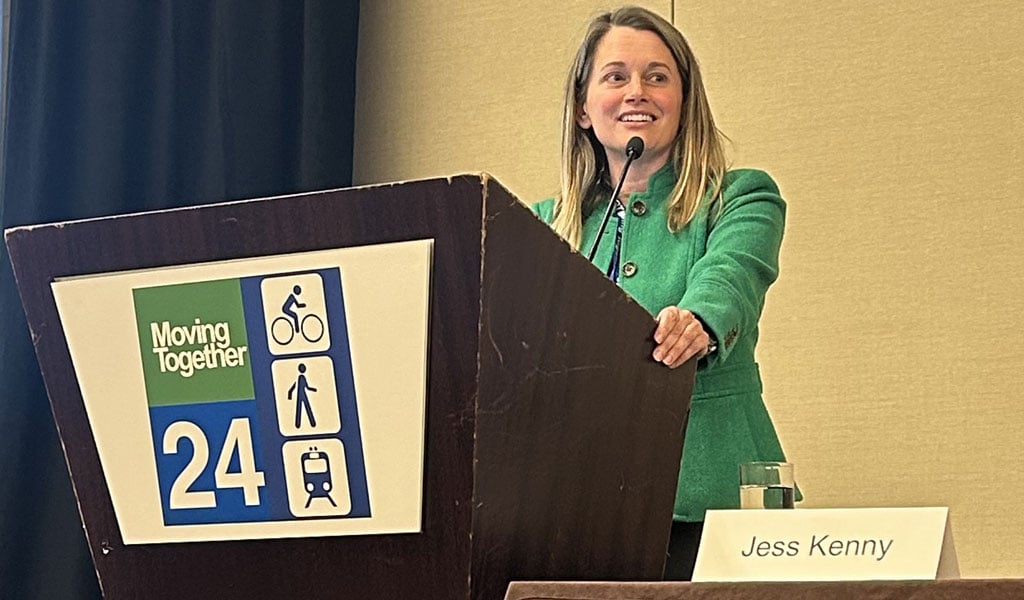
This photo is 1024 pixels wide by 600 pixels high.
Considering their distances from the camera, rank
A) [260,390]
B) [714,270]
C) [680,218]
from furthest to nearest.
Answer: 1. [680,218]
2. [714,270]
3. [260,390]

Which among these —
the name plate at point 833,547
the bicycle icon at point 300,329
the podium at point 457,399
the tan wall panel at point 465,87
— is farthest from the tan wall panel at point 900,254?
the bicycle icon at point 300,329

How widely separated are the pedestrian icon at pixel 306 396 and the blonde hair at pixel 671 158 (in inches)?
27.6

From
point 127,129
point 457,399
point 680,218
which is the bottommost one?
point 457,399

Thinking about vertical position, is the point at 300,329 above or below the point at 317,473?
above

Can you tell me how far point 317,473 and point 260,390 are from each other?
0.07m

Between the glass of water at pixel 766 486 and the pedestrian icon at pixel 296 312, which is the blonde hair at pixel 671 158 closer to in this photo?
the glass of water at pixel 766 486

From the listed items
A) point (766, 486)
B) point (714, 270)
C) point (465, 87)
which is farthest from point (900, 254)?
point (766, 486)

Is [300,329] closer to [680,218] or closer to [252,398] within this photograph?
[252,398]

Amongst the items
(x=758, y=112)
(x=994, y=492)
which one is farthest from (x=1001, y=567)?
(x=758, y=112)

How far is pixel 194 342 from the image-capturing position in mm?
1058

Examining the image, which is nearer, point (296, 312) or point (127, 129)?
point (296, 312)

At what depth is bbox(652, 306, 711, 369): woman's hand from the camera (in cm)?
121

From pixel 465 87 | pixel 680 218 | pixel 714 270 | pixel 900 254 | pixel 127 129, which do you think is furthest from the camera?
pixel 465 87

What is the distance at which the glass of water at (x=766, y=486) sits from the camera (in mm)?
1215
